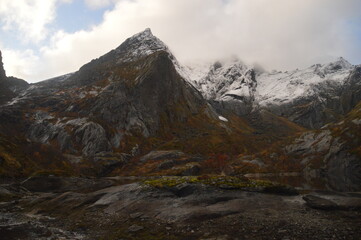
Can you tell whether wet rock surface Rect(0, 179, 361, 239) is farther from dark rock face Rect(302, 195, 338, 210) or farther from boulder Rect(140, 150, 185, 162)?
boulder Rect(140, 150, 185, 162)

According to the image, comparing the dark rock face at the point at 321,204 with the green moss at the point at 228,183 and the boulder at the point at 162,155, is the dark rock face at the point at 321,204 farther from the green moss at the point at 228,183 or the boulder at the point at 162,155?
the boulder at the point at 162,155

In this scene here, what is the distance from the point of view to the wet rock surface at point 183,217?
1167 inches

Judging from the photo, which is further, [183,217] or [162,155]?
[162,155]

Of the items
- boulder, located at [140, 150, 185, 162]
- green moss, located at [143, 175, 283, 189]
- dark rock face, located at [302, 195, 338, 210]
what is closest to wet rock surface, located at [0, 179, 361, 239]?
dark rock face, located at [302, 195, 338, 210]

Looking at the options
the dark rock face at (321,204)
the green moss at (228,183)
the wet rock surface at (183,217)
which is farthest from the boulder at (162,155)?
the dark rock face at (321,204)

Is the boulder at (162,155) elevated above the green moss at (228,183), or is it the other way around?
the green moss at (228,183)

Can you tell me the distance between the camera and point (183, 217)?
3553 centimetres

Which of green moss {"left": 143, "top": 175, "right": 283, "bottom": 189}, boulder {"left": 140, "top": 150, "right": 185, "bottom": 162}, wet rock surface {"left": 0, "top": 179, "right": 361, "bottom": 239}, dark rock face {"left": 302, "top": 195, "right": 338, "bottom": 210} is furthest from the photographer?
boulder {"left": 140, "top": 150, "right": 185, "bottom": 162}

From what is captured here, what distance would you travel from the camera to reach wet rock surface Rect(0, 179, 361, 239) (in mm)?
29641

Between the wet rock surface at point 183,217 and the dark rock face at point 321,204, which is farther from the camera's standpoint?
the dark rock face at point 321,204

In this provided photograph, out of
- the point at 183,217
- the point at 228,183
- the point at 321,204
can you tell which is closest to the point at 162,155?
the point at 228,183

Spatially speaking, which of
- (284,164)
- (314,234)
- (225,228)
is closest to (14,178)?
(225,228)

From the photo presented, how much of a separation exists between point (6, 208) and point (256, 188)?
40.5 metres

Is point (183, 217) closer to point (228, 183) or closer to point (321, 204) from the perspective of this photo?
point (228, 183)
